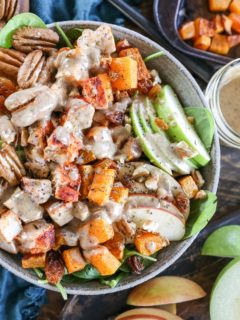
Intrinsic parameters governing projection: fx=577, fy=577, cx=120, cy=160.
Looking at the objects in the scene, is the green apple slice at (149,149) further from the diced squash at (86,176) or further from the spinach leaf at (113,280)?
the spinach leaf at (113,280)

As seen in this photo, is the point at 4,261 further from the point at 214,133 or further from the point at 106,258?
the point at 214,133

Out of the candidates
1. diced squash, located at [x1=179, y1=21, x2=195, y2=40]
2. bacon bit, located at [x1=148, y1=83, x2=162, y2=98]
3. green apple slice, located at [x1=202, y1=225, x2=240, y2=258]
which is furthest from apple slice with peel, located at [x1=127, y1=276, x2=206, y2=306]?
diced squash, located at [x1=179, y1=21, x2=195, y2=40]

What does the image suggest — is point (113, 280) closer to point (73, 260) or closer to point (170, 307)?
point (73, 260)

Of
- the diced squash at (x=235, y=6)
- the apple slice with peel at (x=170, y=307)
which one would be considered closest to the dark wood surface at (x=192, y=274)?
the apple slice with peel at (x=170, y=307)

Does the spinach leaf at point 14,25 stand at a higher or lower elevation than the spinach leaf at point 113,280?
higher

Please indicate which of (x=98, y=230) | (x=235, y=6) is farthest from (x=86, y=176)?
(x=235, y=6)

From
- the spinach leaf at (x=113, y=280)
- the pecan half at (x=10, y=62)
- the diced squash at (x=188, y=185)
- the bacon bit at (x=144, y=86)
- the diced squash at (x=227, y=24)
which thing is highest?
the pecan half at (x=10, y=62)
